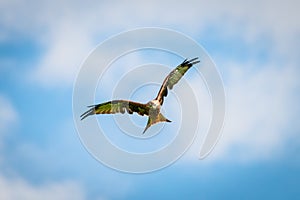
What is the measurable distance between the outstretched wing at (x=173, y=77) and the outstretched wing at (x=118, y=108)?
1.29 meters

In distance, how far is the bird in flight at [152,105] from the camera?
29.3 metres

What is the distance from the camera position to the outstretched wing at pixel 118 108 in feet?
96.9

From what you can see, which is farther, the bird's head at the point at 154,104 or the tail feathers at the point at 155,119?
the tail feathers at the point at 155,119

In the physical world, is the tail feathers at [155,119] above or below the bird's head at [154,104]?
below

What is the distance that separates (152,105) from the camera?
95.7ft

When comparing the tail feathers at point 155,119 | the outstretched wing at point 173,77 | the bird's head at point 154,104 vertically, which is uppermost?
the outstretched wing at point 173,77

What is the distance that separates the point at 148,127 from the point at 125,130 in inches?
74.8

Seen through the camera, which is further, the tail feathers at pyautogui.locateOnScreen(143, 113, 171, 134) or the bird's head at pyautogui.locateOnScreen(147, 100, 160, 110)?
the tail feathers at pyautogui.locateOnScreen(143, 113, 171, 134)

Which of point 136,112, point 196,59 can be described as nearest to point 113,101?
point 136,112

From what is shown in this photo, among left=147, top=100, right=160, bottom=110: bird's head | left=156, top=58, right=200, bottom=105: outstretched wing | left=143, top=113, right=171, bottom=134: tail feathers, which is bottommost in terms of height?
left=143, top=113, right=171, bottom=134: tail feathers

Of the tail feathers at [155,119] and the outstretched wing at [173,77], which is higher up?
the outstretched wing at [173,77]

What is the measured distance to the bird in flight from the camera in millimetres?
29281

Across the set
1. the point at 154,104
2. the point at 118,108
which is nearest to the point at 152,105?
the point at 154,104

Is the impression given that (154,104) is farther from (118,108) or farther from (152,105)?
(118,108)
